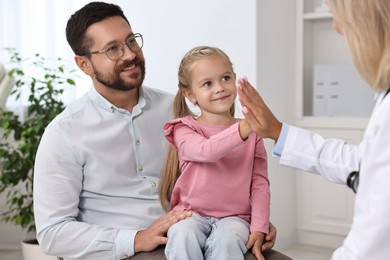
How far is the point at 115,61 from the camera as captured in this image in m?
1.91

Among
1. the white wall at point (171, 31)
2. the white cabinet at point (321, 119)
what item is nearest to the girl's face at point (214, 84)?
the white wall at point (171, 31)

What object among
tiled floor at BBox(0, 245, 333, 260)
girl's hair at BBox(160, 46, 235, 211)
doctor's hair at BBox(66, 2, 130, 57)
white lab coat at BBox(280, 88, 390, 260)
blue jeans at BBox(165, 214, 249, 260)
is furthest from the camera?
tiled floor at BBox(0, 245, 333, 260)

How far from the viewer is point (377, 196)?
3.70ft

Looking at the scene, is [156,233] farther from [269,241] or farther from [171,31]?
[171,31]

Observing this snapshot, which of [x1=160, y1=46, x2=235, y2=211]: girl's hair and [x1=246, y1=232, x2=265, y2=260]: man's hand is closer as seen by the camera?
[x1=246, y1=232, x2=265, y2=260]: man's hand

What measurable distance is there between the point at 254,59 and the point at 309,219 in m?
1.02

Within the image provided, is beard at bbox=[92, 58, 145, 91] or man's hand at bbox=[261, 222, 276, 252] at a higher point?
beard at bbox=[92, 58, 145, 91]

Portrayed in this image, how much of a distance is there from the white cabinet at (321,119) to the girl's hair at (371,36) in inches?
88.4

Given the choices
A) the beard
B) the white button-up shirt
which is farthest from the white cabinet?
the beard

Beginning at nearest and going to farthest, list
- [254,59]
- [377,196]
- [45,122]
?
[377,196] → [45,122] → [254,59]

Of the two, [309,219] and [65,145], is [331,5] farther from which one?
[309,219]

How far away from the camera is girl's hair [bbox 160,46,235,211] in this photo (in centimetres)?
183

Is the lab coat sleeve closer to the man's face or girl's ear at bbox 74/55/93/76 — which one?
the man's face

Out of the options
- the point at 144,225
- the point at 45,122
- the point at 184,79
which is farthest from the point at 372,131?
the point at 45,122
